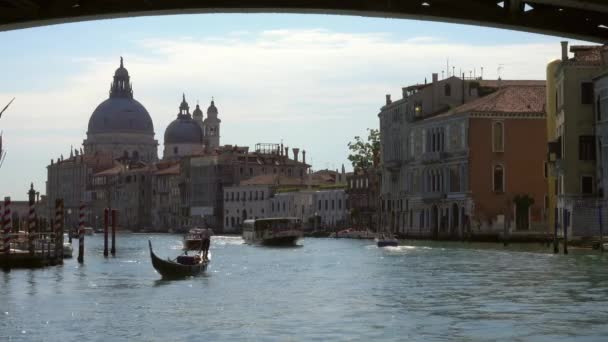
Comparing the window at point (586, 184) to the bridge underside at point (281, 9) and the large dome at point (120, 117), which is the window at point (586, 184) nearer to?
the bridge underside at point (281, 9)

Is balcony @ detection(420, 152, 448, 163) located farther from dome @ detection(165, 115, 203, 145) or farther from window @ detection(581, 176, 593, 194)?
dome @ detection(165, 115, 203, 145)

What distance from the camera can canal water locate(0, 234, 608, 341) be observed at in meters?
21.9

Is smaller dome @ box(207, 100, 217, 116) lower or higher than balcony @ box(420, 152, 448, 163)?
higher

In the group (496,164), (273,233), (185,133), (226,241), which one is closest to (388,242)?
(496,164)

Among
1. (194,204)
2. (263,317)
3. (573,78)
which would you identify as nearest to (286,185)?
(194,204)

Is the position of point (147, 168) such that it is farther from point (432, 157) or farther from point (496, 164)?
point (496, 164)

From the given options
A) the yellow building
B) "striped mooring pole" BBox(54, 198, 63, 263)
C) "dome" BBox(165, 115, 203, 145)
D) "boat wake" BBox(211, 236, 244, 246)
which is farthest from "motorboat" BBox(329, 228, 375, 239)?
"dome" BBox(165, 115, 203, 145)

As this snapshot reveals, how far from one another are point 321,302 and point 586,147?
97.3 ft

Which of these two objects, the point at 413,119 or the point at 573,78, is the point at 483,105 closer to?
the point at 413,119

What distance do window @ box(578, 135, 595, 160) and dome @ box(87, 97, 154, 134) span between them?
133 meters

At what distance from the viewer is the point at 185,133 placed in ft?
571

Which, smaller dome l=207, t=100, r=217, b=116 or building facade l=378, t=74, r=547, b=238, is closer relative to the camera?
building facade l=378, t=74, r=547, b=238

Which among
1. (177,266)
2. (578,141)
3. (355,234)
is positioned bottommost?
(177,266)

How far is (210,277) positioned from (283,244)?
3686 cm
